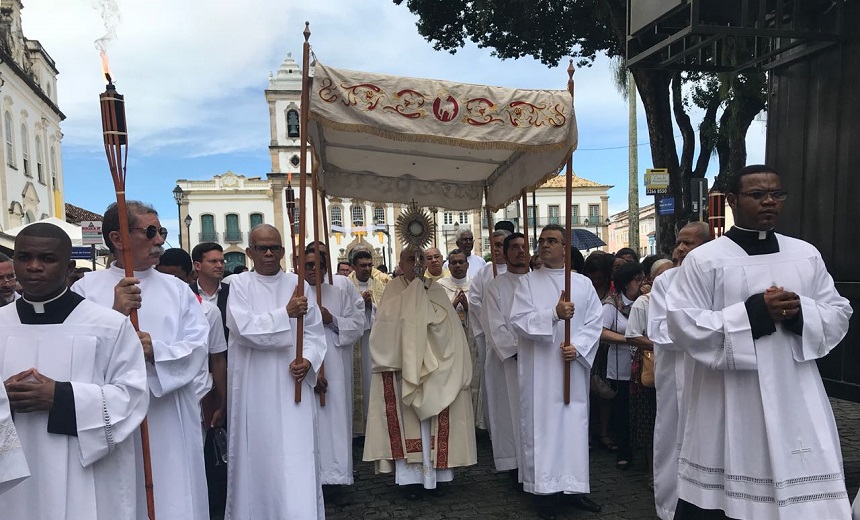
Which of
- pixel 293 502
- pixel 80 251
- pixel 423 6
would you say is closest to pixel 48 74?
pixel 80 251

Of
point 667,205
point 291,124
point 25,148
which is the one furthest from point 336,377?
point 291,124

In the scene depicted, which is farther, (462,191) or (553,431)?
(462,191)

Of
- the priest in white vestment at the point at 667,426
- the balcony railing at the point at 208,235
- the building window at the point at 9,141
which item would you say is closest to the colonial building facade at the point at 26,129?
the building window at the point at 9,141

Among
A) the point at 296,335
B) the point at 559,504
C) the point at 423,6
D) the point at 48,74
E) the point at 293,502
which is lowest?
the point at 559,504

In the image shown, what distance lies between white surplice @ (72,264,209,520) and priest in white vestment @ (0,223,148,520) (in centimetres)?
59

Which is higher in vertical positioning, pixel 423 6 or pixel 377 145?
pixel 423 6

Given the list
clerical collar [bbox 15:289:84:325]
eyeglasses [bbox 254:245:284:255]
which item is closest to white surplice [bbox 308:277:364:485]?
eyeglasses [bbox 254:245:284:255]

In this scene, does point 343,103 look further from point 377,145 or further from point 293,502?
point 293,502

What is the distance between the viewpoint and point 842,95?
166 inches

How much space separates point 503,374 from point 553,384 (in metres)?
0.98

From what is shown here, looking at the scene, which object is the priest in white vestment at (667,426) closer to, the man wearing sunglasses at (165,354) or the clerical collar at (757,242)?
the clerical collar at (757,242)

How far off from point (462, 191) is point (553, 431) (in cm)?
309

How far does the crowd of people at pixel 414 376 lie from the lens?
2.50 metres

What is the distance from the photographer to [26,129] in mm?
26219
